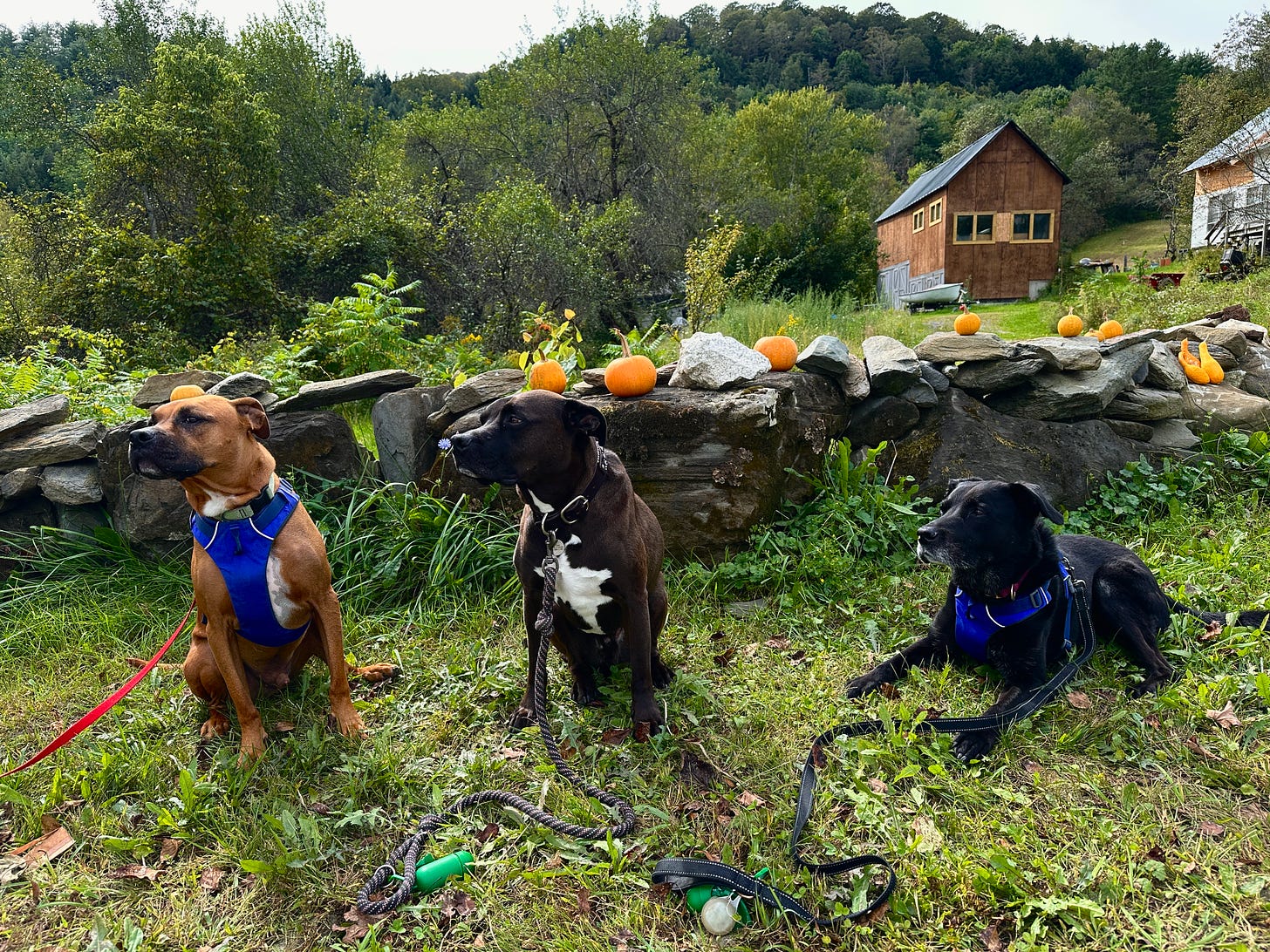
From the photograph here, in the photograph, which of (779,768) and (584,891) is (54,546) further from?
(779,768)

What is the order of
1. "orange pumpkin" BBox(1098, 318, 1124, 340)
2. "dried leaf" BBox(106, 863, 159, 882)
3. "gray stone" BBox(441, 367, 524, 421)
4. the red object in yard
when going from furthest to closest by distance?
the red object in yard < "orange pumpkin" BBox(1098, 318, 1124, 340) < "gray stone" BBox(441, 367, 524, 421) < "dried leaf" BBox(106, 863, 159, 882)

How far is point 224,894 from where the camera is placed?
2.11m

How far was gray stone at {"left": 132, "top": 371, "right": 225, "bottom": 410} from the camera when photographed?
4625mm

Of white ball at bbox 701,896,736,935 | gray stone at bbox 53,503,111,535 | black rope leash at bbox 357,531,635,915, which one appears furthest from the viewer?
gray stone at bbox 53,503,111,535

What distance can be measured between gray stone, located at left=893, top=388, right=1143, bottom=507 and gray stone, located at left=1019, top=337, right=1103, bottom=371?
1.37ft

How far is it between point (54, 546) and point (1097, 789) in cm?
533

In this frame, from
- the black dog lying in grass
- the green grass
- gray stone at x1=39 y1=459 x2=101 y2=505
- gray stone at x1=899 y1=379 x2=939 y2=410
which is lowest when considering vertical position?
the black dog lying in grass

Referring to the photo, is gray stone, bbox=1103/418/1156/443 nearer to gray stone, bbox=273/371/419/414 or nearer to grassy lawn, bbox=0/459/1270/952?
grassy lawn, bbox=0/459/1270/952

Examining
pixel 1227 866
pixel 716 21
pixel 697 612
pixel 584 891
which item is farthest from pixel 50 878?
pixel 716 21

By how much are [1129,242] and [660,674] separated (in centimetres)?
4728

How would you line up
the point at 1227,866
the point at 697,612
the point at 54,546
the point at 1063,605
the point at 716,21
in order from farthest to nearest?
1. the point at 716,21
2. the point at 54,546
3. the point at 697,612
4. the point at 1063,605
5. the point at 1227,866

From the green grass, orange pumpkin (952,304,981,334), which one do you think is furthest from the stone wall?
the green grass

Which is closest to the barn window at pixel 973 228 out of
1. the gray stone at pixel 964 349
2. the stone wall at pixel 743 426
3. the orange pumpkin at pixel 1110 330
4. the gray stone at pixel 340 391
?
the orange pumpkin at pixel 1110 330

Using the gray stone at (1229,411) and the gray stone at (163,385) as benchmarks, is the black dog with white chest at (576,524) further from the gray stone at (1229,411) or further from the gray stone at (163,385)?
the gray stone at (1229,411)
